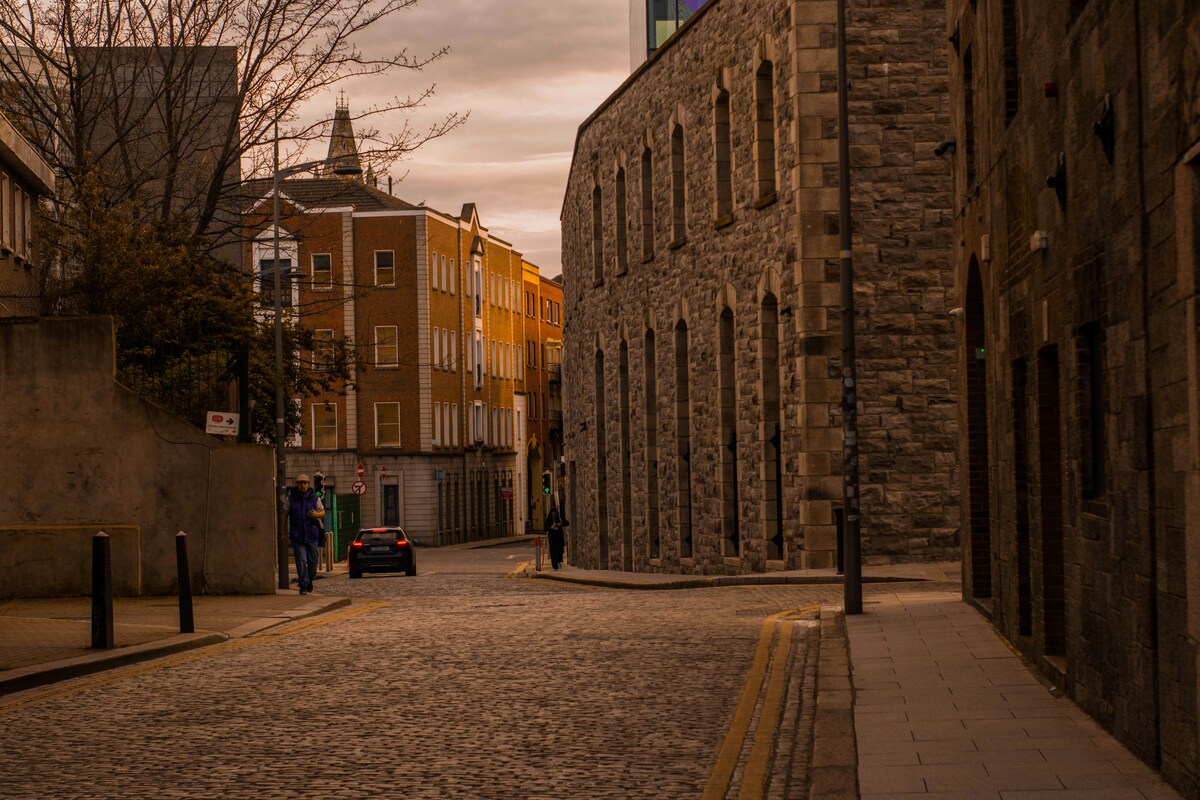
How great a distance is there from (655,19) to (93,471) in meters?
26.8

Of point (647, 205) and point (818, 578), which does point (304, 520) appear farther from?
point (647, 205)

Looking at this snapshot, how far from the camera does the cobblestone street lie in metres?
8.94

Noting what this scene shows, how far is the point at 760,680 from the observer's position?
13016 millimetres

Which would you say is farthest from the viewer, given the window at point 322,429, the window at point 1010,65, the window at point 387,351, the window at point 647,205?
the window at point 387,351

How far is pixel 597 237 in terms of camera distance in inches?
1762

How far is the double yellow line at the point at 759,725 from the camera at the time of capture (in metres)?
8.66

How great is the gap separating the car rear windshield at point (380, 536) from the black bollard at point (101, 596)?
26.6 metres

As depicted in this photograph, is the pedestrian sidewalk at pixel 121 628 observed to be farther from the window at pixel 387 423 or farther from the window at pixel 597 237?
the window at pixel 387 423

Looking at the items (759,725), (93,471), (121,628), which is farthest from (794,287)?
(759,725)

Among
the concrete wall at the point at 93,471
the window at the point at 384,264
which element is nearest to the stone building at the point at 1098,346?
the concrete wall at the point at 93,471

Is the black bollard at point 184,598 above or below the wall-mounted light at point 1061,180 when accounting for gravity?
below

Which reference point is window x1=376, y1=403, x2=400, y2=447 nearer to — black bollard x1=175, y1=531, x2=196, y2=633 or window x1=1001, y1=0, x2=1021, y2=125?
black bollard x1=175, y1=531, x2=196, y2=633

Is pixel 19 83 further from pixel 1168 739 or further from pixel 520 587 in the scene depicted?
pixel 1168 739

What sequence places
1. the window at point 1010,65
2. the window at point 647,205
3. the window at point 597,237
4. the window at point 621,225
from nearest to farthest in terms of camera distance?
1. the window at point 1010,65
2. the window at point 647,205
3. the window at point 621,225
4. the window at point 597,237
